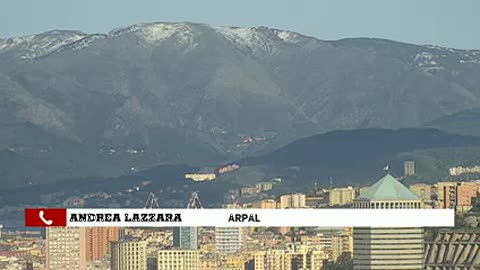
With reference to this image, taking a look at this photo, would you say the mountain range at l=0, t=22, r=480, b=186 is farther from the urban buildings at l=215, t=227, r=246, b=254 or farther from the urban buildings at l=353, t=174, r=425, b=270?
the urban buildings at l=353, t=174, r=425, b=270

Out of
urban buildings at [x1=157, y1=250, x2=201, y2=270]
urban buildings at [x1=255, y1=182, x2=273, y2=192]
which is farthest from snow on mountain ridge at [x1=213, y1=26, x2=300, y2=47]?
urban buildings at [x1=157, y1=250, x2=201, y2=270]

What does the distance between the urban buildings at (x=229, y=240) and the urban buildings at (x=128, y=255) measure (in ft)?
14.0

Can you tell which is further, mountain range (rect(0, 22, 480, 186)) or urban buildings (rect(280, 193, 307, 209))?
mountain range (rect(0, 22, 480, 186))

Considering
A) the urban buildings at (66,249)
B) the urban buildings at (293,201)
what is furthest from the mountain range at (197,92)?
the urban buildings at (66,249)

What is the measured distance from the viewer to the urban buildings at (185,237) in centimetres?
6852

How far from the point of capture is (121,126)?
143500mm

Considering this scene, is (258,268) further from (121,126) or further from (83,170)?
(121,126)

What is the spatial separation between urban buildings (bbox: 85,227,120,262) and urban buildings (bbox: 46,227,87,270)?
248 mm

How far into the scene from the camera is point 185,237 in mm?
71625

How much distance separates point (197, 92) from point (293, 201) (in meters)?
70.2

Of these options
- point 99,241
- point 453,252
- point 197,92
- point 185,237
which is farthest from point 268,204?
point 197,92

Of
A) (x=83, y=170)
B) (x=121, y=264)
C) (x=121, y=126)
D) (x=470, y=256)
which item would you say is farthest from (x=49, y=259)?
(x=121, y=126)

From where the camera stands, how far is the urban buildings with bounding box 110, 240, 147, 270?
198 feet

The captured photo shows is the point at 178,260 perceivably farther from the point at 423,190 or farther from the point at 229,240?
the point at 229,240
